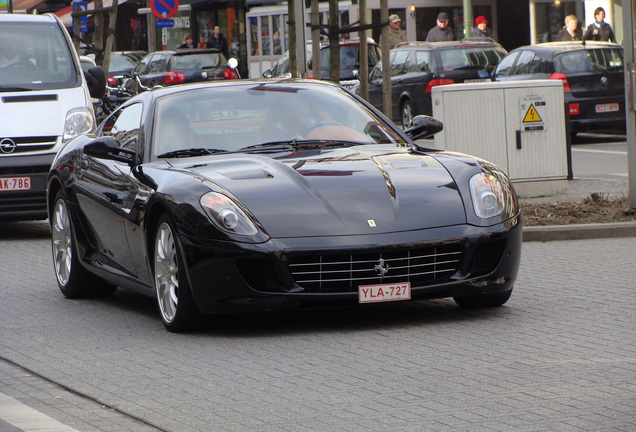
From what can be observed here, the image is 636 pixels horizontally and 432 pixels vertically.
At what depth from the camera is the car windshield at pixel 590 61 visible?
75.3ft

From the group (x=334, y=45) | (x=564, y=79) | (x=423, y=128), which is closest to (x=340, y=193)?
(x=423, y=128)

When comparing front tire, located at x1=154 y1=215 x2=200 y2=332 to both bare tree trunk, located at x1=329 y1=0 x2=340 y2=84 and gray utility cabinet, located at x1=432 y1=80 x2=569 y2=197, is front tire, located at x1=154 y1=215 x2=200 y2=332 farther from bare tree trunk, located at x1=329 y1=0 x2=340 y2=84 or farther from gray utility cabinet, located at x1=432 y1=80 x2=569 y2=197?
bare tree trunk, located at x1=329 y1=0 x2=340 y2=84

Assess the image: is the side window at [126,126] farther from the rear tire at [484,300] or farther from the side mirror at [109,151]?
the rear tire at [484,300]

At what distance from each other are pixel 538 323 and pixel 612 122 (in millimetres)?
15586

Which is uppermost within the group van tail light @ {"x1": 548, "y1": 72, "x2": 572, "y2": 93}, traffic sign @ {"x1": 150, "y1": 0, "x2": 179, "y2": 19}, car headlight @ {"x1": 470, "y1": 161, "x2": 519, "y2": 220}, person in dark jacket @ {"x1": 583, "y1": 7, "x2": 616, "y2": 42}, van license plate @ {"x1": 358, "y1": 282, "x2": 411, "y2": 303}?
traffic sign @ {"x1": 150, "y1": 0, "x2": 179, "y2": 19}

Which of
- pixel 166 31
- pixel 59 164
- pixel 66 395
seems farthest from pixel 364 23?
pixel 166 31

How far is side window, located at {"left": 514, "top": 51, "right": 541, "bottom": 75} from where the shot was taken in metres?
23.7

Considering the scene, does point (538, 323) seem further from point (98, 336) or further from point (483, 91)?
point (483, 91)

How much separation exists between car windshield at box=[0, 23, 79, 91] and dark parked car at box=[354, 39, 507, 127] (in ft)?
42.1

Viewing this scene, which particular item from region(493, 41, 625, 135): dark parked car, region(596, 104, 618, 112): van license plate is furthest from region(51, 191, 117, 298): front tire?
region(596, 104, 618, 112): van license plate

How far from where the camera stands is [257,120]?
867 cm

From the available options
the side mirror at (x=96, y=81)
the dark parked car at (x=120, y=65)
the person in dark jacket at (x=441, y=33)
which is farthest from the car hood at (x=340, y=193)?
the dark parked car at (x=120, y=65)

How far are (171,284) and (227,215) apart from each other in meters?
0.66

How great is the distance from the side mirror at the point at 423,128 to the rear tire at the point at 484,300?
1.27m
